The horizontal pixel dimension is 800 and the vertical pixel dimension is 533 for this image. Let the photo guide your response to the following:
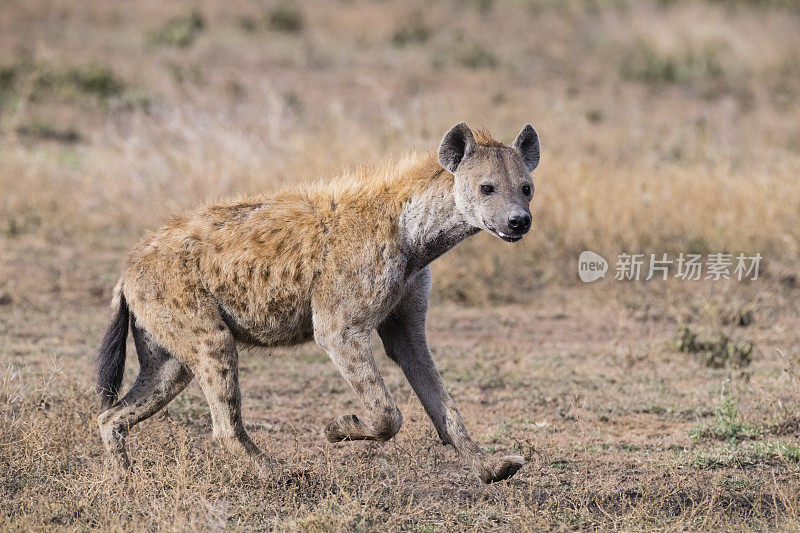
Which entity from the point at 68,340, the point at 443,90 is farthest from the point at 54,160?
the point at 443,90

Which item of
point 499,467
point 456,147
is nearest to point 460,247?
point 456,147

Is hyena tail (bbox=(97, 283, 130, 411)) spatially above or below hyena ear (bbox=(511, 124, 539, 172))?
below

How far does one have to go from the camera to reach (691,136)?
12219mm

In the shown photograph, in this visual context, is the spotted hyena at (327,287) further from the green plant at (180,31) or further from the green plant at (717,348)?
the green plant at (180,31)

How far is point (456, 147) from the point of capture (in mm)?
4570

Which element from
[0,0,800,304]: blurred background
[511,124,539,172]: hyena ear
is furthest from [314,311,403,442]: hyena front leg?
[0,0,800,304]: blurred background

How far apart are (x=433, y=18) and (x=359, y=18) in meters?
1.43

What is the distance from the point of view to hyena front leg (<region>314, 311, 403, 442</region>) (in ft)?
14.2

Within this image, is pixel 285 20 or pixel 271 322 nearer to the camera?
pixel 271 322

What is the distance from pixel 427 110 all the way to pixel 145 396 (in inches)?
327

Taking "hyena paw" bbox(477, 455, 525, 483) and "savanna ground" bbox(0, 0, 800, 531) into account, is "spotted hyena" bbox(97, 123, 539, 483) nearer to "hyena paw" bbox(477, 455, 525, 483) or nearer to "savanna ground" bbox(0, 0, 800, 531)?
"hyena paw" bbox(477, 455, 525, 483)

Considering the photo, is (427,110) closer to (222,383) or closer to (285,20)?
(285,20)

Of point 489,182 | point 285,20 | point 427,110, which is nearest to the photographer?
point 489,182

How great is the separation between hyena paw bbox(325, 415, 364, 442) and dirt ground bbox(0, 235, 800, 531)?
0.20 meters
